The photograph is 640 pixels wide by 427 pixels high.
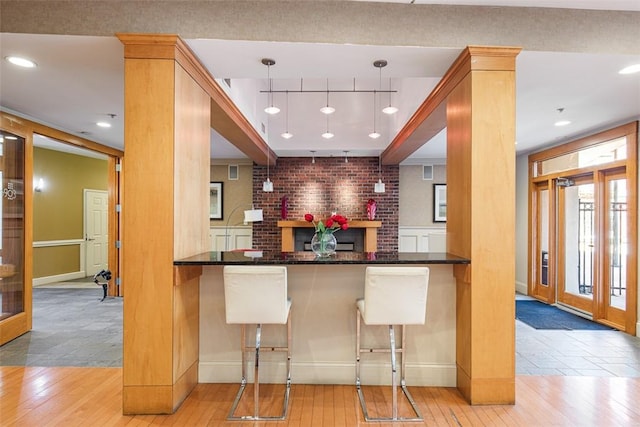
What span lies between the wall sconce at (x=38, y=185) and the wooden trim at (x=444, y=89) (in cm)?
640

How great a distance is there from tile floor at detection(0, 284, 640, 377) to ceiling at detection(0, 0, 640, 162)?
2444 mm

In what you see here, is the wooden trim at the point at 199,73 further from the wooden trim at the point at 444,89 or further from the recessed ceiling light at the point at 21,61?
the wooden trim at the point at 444,89

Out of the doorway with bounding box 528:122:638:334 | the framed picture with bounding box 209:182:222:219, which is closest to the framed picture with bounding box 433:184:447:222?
the doorway with bounding box 528:122:638:334

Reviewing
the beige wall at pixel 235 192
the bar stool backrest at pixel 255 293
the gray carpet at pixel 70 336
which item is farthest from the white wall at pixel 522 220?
the gray carpet at pixel 70 336

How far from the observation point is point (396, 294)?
7.82ft

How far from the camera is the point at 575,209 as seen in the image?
212 inches

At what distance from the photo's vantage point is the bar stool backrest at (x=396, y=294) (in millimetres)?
2365

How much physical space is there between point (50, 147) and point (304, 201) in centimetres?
483

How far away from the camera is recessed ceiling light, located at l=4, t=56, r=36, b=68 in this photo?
2.79m

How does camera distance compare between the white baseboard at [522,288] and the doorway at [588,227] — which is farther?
the white baseboard at [522,288]

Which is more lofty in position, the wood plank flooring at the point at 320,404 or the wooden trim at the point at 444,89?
the wooden trim at the point at 444,89

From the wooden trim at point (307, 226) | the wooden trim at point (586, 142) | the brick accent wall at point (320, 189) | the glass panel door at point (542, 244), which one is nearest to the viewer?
the wooden trim at point (586, 142)

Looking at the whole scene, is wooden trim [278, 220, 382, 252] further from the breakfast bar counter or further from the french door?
the breakfast bar counter

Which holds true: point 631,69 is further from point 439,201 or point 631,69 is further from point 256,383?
point 439,201
